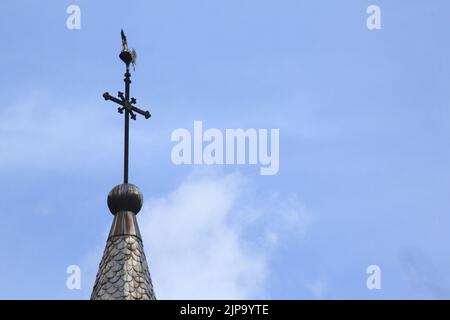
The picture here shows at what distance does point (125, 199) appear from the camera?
21.0 metres

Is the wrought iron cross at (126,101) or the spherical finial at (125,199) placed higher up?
the wrought iron cross at (126,101)

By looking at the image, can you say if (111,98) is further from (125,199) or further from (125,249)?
(125,249)

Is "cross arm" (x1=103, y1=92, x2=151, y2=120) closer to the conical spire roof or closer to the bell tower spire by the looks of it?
the bell tower spire

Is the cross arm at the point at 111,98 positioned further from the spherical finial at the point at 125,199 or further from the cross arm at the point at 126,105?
the spherical finial at the point at 125,199

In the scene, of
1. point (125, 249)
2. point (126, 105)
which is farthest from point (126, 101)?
point (125, 249)

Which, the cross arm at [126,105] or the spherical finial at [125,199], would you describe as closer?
the spherical finial at [125,199]

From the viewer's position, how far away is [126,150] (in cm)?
2141

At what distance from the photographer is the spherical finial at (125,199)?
2097 cm

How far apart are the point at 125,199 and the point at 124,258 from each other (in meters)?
1.40

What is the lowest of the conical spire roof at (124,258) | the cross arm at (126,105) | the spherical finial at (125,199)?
the conical spire roof at (124,258)

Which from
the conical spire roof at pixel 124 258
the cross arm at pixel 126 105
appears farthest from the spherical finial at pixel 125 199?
the cross arm at pixel 126 105
